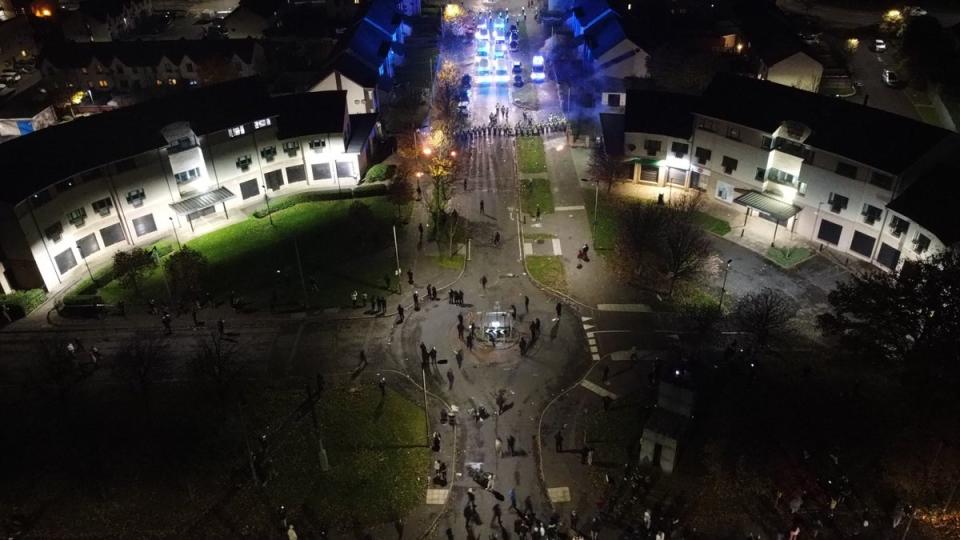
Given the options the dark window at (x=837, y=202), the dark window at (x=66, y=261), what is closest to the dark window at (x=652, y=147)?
the dark window at (x=837, y=202)

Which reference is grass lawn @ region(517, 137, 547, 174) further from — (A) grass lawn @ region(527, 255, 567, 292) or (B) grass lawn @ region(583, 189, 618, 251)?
(A) grass lawn @ region(527, 255, 567, 292)

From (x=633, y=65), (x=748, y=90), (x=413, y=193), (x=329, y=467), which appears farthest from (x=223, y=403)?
(x=633, y=65)

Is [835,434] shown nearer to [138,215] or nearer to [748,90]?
[748,90]

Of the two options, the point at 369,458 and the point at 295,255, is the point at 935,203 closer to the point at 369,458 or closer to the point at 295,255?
the point at 369,458

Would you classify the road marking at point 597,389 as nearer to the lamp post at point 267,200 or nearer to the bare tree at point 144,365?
the bare tree at point 144,365

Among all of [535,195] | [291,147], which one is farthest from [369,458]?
[291,147]

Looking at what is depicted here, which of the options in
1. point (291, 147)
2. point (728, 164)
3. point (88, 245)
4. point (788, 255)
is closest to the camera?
point (788, 255)

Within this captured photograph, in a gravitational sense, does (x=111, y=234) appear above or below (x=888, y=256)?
above

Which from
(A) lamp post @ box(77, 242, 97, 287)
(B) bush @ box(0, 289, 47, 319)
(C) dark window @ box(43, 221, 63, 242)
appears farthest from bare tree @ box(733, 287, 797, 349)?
(C) dark window @ box(43, 221, 63, 242)
